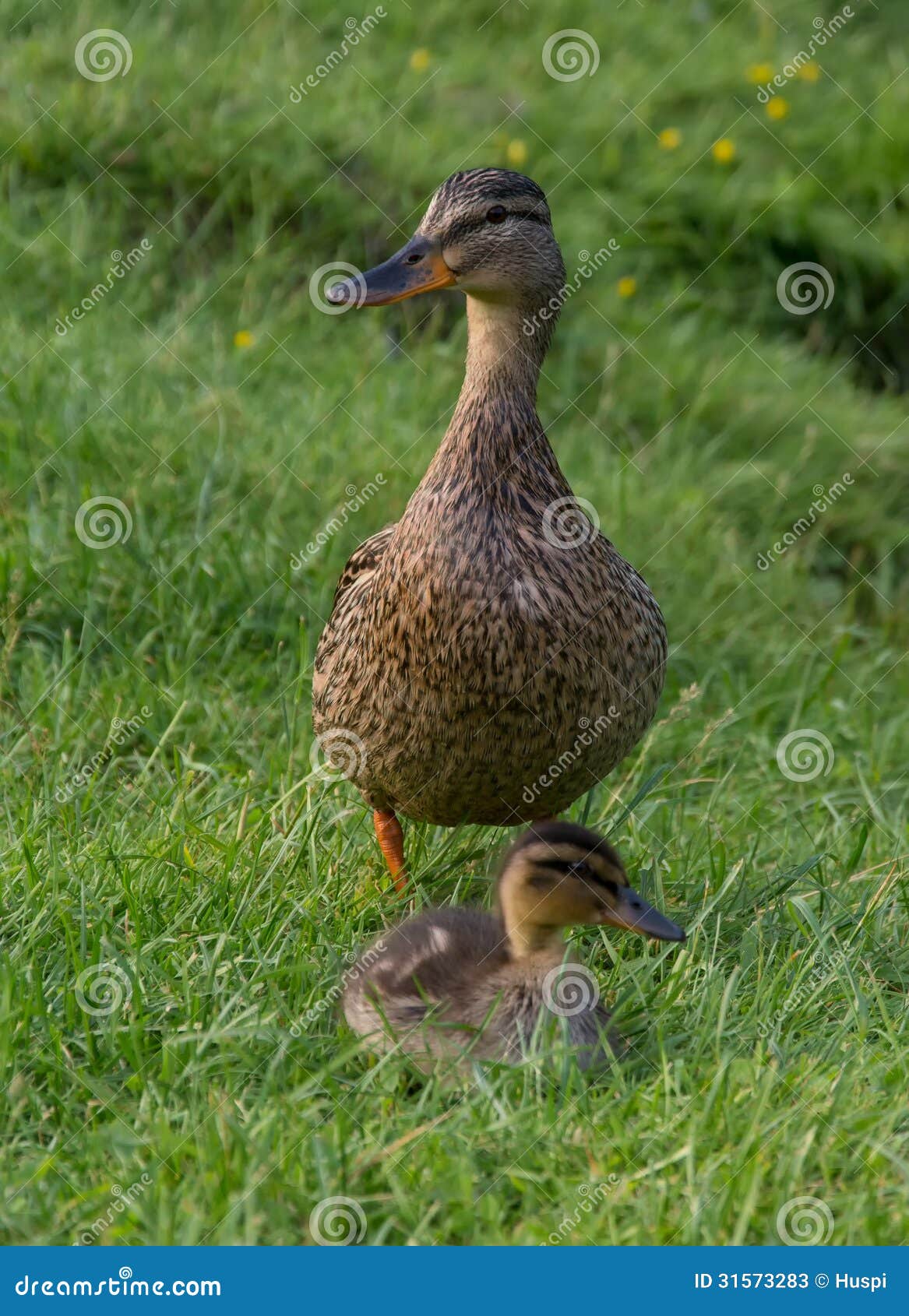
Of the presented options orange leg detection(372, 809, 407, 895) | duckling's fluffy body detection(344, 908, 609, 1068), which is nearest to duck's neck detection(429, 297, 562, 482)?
orange leg detection(372, 809, 407, 895)

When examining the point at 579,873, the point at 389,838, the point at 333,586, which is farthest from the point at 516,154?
the point at 579,873

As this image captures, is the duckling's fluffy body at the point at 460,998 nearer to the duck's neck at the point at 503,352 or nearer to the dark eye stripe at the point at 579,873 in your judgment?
the dark eye stripe at the point at 579,873

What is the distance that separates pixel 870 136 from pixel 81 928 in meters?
6.81

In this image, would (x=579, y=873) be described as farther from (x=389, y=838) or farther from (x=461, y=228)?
(x=461, y=228)

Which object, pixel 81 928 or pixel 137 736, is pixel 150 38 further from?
pixel 81 928

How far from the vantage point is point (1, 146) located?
720 cm

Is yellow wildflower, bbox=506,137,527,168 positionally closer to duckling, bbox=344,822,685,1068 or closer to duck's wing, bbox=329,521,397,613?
duck's wing, bbox=329,521,397,613

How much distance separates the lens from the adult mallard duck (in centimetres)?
384

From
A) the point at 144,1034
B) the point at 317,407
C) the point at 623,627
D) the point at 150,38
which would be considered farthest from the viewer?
the point at 150,38

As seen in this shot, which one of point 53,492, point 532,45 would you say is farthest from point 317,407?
point 532,45

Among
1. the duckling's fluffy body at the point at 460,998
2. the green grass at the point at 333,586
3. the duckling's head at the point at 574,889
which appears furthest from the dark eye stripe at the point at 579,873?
the green grass at the point at 333,586

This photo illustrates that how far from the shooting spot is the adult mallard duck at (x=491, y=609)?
3.84 m

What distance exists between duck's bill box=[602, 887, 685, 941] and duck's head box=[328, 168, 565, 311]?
1.56 meters

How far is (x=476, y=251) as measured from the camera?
4.03 meters
